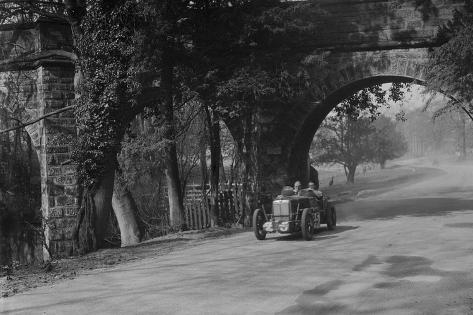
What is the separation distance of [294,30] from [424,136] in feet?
390

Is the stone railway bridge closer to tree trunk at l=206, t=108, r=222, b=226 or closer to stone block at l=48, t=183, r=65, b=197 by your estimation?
stone block at l=48, t=183, r=65, b=197

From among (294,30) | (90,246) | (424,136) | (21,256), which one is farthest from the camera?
(424,136)

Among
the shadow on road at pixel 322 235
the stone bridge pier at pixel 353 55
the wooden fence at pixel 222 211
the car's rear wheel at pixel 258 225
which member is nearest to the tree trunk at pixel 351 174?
the wooden fence at pixel 222 211

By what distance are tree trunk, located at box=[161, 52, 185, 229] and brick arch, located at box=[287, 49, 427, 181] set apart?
12.4ft

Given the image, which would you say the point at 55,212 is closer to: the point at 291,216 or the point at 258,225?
the point at 258,225

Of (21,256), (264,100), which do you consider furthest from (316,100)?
(21,256)

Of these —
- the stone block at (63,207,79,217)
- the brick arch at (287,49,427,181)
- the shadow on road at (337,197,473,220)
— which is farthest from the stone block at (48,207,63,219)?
the shadow on road at (337,197,473,220)

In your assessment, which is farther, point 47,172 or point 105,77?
point 47,172

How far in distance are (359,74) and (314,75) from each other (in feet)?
4.58

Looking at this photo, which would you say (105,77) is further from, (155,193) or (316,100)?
(155,193)

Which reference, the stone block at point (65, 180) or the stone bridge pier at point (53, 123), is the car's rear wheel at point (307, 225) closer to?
the stone bridge pier at point (53, 123)

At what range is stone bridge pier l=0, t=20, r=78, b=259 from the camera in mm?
15922

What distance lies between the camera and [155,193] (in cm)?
2341

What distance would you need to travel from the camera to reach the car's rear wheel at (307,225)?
38.2 feet
